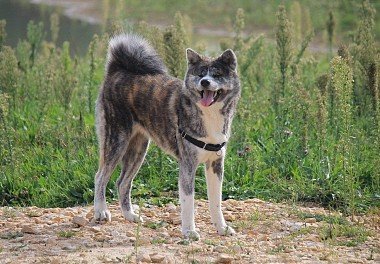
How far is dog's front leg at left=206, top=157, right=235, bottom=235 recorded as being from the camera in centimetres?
727

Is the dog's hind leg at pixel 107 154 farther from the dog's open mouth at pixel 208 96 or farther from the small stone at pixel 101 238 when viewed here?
the dog's open mouth at pixel 208 96

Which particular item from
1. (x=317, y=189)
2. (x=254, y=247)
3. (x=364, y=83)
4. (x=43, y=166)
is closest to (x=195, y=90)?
(x=254, y=247)

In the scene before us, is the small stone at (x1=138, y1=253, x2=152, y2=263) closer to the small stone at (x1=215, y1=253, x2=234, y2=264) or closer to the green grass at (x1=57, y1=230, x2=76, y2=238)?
the small stone at (x1=215, y1=253, x2=234, y2=264)

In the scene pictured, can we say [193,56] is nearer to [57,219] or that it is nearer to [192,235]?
[192,235]

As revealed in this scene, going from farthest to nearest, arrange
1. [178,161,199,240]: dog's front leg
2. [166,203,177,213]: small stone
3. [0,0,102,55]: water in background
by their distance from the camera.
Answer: [0,0,102,55]: water in background
[166,203,177,213]: small stone
[178,161,199,240]: dog's front leg

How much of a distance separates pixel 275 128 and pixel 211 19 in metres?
15.4

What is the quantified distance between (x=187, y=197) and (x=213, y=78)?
94 centimetres

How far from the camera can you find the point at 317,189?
8297 millimetres

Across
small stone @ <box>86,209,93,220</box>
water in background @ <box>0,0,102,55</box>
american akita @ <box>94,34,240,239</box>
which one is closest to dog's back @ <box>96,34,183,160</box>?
american akita @ <box>94,34,240,239</box>

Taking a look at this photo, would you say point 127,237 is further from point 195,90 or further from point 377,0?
point 377,0

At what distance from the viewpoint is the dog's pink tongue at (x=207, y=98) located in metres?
6.93

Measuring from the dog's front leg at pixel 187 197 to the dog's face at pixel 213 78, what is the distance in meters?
0.56

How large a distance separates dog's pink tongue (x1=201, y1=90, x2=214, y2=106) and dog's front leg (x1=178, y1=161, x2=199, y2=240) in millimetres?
528

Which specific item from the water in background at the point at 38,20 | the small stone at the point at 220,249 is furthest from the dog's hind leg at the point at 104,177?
the water in background at the point at 38,20
